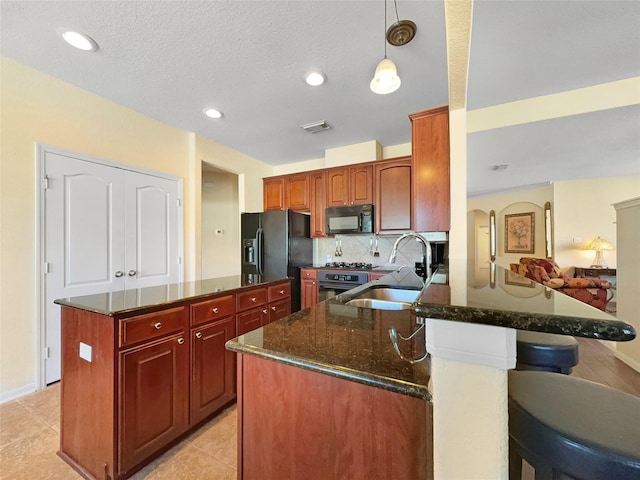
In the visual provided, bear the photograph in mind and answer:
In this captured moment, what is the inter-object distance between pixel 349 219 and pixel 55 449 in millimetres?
3350

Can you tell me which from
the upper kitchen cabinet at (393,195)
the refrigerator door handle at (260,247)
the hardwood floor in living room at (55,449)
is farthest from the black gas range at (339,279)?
the hardwood floor in living room at (55,449)

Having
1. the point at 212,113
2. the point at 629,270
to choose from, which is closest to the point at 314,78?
the point at 212,113

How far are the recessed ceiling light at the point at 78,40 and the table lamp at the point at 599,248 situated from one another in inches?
318

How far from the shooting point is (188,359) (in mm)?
1610

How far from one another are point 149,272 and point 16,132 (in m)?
1.63

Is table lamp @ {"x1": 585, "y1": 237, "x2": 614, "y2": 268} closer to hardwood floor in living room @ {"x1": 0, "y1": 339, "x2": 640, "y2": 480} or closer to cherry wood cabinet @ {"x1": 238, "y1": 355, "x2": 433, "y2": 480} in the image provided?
hardwood floor in living room @ {"x1": 0, "y1": 339, "x2": 640, "y2": 480}

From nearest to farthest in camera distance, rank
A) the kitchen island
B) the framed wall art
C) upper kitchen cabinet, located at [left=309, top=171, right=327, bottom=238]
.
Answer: the kitchen island < upper kitchen cabinet, located at [left=309, top=171, right=327, bottom=238] < the framed wall art

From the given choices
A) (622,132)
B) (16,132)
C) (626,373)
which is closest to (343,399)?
(16,132)

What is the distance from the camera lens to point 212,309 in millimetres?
1771

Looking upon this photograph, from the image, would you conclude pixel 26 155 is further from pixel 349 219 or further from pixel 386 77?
pixel 349 219

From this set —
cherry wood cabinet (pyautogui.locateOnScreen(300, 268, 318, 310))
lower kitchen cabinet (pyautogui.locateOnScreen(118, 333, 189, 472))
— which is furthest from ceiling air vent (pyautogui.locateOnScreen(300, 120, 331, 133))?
lower kitchen cabinet (pyautogui.locateOnScreen(118, 333, 189, 472))

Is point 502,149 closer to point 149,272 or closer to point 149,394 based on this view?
point 149,394

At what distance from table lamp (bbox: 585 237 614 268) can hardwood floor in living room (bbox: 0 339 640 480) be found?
4373 mm

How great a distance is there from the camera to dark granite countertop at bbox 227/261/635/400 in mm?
450
